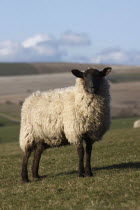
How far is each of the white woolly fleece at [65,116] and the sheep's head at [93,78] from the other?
232mm

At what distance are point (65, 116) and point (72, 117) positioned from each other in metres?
0.31

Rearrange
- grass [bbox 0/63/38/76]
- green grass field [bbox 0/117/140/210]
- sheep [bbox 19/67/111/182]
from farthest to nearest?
grass [bbox 0/63/38/76]
sheep [bbox 19/67/111/182]
green grass field [bbox 0/117/140/210]

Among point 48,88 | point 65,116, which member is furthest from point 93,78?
point 48,88

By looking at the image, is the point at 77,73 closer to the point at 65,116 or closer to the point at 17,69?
the point at 65,116

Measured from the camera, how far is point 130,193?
1088 centimetres

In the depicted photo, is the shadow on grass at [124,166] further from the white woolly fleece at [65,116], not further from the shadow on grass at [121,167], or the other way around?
the white woolly fleece at [65,116]

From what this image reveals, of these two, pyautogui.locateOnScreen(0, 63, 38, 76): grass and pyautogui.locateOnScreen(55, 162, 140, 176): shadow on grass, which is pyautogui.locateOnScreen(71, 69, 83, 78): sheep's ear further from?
pyautogui.locateOnScreen(0, 63, 38, 76): grass

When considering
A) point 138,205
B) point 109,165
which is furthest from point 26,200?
point 109,165

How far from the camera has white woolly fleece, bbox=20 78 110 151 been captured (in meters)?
15.0

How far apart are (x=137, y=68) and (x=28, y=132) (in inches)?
5747

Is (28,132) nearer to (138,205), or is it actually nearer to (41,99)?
(41,99)

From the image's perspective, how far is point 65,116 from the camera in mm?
15375

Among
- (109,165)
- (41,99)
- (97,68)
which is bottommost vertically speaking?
(109,165)

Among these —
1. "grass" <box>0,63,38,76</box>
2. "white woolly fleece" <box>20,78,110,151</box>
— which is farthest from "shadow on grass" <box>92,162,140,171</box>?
"grass" <box>0,63,38,76</box>
